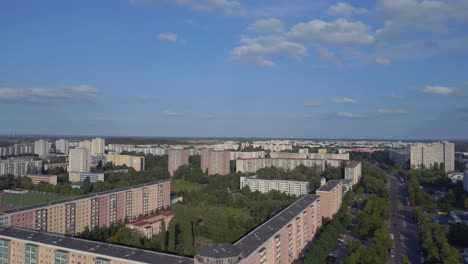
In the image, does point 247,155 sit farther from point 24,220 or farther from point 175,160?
point 24,220

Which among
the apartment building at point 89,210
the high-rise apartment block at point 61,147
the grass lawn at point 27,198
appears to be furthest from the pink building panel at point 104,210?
the high-rise apartment block at point 61,147

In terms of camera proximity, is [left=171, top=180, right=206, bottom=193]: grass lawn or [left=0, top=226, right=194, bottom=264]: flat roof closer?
[left=0, top=226, right=194, bottom=264]: flat roof

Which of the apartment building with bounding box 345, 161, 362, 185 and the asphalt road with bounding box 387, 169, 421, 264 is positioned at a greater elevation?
the apartment building with bounding box 345, 161, 362, 185

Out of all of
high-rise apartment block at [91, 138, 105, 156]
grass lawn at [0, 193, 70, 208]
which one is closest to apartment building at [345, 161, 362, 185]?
grass lawn at [0, 193, 70, 208]

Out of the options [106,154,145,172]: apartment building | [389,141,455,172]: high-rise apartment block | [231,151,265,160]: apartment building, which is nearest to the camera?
[106,154,145,172]: apartment building

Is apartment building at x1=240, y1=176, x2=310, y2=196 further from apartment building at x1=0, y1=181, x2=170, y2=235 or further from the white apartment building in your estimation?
the white apartment building

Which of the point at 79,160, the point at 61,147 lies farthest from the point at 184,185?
the point at 61,147
